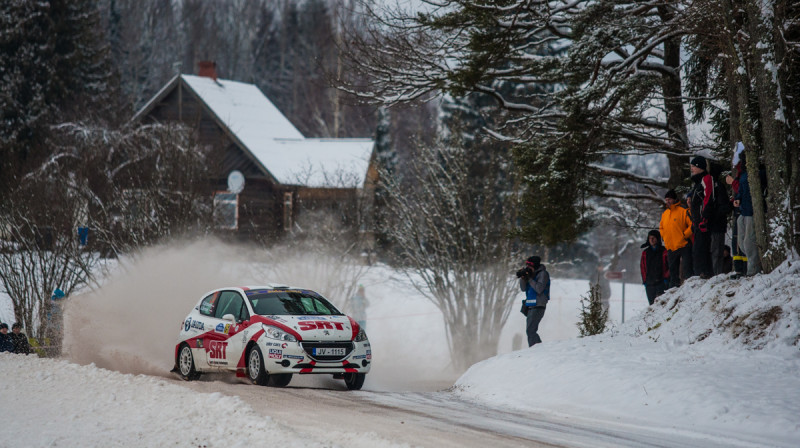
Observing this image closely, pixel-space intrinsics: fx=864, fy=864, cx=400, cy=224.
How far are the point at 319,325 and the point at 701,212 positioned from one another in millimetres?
5781

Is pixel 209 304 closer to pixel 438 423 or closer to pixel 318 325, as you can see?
pixel 318 325

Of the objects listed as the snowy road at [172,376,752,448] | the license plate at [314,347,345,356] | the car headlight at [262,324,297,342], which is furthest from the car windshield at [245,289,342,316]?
the snowy road at [172,376,752,448]

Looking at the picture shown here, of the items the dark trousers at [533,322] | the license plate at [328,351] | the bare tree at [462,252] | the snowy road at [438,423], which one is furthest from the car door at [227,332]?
the bare tree at [462,252]

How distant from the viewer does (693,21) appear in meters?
13.4

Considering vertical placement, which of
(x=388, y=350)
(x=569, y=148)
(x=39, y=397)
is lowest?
(x=388, y=350)

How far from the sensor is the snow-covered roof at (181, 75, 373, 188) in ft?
138

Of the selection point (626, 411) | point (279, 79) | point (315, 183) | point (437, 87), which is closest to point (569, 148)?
point (437, 87)

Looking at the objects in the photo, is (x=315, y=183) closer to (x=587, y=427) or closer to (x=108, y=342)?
(x=108, y=342)

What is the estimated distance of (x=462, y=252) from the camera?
85.6 feet

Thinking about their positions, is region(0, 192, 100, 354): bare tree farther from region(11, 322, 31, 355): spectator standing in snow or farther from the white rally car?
the white rally car

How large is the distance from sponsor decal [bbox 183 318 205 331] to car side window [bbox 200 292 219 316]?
187 mm

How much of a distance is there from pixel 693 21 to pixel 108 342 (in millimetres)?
14824

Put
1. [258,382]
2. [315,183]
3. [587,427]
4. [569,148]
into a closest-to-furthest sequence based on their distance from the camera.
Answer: [587,427] → [258,382] → [569,148] → [315,183]

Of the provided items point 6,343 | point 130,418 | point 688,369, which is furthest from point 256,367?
point 6,343
